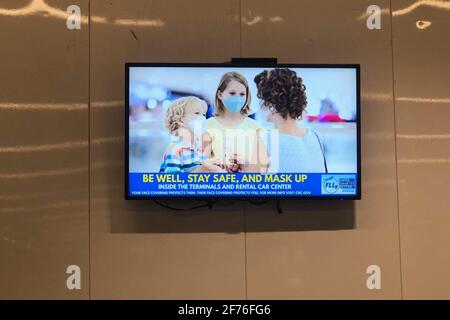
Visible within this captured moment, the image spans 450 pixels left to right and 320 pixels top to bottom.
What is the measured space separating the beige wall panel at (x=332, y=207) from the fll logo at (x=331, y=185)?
14 centimetres

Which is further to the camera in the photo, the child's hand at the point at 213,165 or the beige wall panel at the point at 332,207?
the beige wall panel at the point at 332,207

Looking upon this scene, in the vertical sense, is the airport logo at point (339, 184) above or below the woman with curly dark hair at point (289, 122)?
below

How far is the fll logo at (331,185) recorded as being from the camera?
277 centimetres

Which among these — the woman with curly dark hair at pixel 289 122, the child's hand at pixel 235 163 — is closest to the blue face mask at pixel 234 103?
the woman with curly dark hair at pixel 289 122

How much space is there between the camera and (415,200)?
2.92 meters

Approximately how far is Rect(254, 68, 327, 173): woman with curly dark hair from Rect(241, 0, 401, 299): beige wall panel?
20 cm

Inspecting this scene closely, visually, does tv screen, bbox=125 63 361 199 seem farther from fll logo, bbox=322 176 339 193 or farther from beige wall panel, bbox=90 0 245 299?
beige wall panel, bbox=90 0 245 299

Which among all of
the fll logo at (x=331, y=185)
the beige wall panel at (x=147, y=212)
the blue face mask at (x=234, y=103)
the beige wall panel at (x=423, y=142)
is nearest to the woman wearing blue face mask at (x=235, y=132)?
the blue face mask at (x=234, y=103)

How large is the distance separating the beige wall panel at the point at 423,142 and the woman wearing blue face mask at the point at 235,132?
A: 0.86 meters

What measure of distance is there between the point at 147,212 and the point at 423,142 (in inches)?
64.9

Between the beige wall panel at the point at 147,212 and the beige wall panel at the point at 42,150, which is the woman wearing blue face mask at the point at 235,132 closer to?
the beige wall panel at the point at 147,212

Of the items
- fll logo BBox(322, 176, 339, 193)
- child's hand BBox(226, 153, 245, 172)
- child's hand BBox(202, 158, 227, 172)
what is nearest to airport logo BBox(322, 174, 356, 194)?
fll logo BBox(322, 176, 339, 193)

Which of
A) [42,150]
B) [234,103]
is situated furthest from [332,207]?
[42,150]

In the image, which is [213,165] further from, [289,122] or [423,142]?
[423,142]
